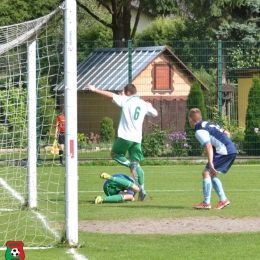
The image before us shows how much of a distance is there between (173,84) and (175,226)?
18.4 m

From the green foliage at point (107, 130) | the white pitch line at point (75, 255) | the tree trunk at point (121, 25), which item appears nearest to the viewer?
the white pitch line at point (75, 255)

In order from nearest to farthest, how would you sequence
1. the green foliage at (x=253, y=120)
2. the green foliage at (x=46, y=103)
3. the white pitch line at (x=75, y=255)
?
the white pitch line at (x=75, y=255)
the green foliage at (x=46, y=103)
the green foliage at (x=253, y=120)

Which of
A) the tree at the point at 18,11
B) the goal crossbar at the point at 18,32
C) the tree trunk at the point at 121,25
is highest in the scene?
the tree at the point at 18,11

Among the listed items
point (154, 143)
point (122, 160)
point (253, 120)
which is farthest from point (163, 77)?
point (122, 160)

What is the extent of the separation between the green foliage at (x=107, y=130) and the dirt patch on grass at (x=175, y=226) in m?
13.2

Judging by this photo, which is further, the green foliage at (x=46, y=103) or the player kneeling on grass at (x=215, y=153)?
the green foliage at (x=46, y=103)

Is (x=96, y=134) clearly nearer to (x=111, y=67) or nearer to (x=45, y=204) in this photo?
(x=111, y=67)

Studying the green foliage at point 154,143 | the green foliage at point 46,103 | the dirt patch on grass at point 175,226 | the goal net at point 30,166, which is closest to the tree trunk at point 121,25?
the green foliage at point 46,103

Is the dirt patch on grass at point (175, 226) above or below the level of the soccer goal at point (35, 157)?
below

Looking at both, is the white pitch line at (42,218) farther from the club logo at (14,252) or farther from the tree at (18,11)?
the tree at (18,11)

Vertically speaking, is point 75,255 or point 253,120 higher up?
point 253,120

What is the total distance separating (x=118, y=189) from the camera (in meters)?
14.6

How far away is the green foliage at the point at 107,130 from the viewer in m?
25.1

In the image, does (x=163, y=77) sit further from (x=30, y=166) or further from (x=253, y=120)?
(x=30, y=166)
